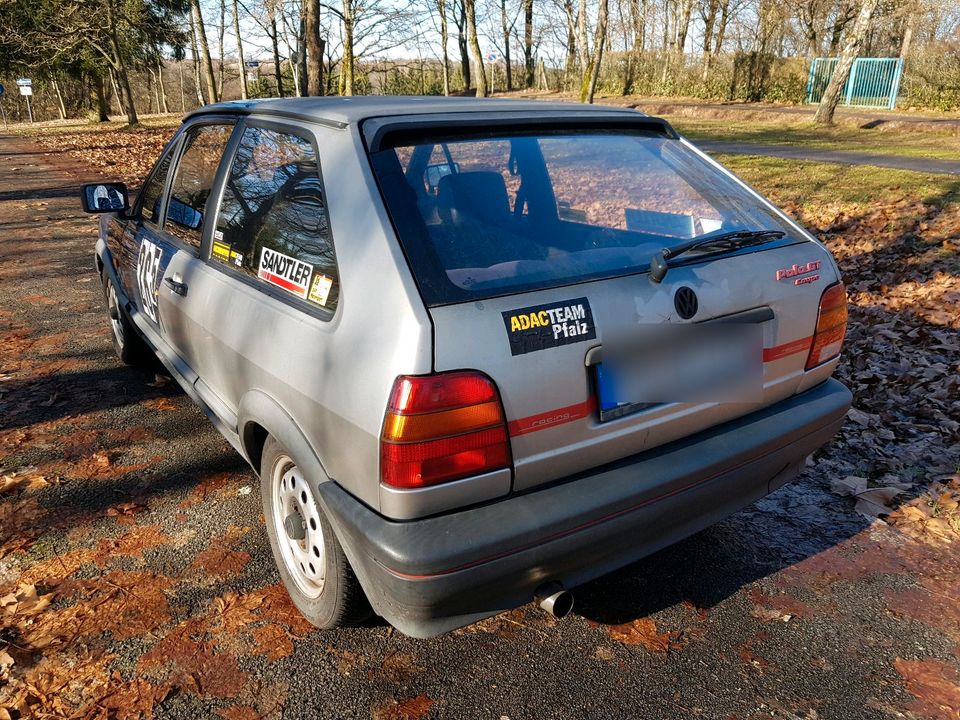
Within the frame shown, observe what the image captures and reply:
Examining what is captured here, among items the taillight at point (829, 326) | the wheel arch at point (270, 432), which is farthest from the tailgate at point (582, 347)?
the wheel arch at point (270, 432)

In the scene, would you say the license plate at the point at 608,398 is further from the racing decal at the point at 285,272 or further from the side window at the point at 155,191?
the side window at the point at 155,191

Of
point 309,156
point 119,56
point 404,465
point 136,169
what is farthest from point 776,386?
point 119,56

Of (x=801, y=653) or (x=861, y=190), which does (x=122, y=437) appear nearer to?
(x=801, y=653)

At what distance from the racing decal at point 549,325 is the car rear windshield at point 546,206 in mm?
86

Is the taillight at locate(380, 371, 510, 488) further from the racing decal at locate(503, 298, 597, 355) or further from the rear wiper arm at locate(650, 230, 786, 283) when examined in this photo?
the rear wiper arm at locate(650, 230, 786, 283)

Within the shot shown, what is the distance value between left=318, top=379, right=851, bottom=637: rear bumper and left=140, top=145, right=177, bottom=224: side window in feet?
7.97

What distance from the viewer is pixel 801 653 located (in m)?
2.54

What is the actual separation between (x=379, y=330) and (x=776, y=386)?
1.50 meters

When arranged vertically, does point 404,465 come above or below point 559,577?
above

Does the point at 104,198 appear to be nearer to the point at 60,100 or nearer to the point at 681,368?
the point at 681,368

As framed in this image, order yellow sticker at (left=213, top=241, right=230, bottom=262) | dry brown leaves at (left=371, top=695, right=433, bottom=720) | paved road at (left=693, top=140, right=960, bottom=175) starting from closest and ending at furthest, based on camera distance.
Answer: dry brown leaves at (left=371, top=695, right=433, bottom=720) → yellow sticker at (left=213, top=241, right=230, bottom=262) → paved road at (left=693, top=140, right=960, bottom=175)

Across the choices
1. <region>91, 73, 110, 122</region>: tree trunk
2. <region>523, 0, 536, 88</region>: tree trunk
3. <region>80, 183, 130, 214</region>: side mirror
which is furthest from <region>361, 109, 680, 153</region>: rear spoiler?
<region>523, 0, 536, 88</region>: tree trunk

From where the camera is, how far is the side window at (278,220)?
2314 millimetres

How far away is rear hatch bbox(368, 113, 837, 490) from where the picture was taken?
204 cm
